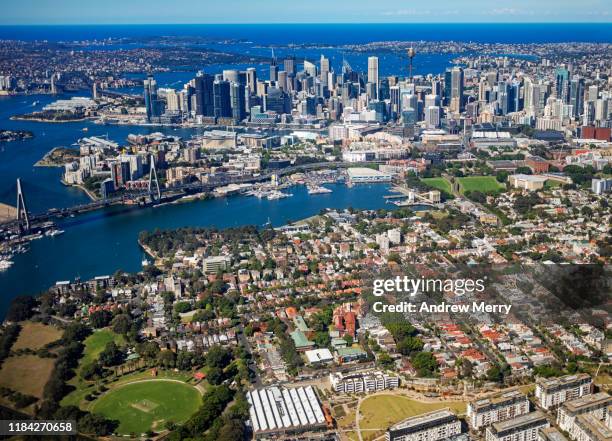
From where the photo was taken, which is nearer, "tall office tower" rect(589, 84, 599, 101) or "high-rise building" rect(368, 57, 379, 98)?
"tall office tower" rect(589, 84, 599, 101)

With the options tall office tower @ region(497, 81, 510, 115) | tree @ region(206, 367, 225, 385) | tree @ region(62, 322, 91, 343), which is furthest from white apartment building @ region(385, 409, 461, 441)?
tall office tower @ region(497, 81, 510, 115)

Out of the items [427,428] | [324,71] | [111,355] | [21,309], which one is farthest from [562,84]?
[427,428]

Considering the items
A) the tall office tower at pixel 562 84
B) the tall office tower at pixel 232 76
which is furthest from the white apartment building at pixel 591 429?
the tall office tower at pixel 232 76

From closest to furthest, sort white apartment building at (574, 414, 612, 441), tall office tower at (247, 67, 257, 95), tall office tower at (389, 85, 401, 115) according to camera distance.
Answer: white apartment building at (574, 414, 612, 441) → tall office tower at (389, 85, 401, 115) → tall office tower at (247, 67, 257, 95)

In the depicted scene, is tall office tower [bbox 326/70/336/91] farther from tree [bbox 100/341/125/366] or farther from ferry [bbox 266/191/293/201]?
tree [bbox 100/341/125/366]

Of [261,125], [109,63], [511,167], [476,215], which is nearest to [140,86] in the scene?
[109,63]
